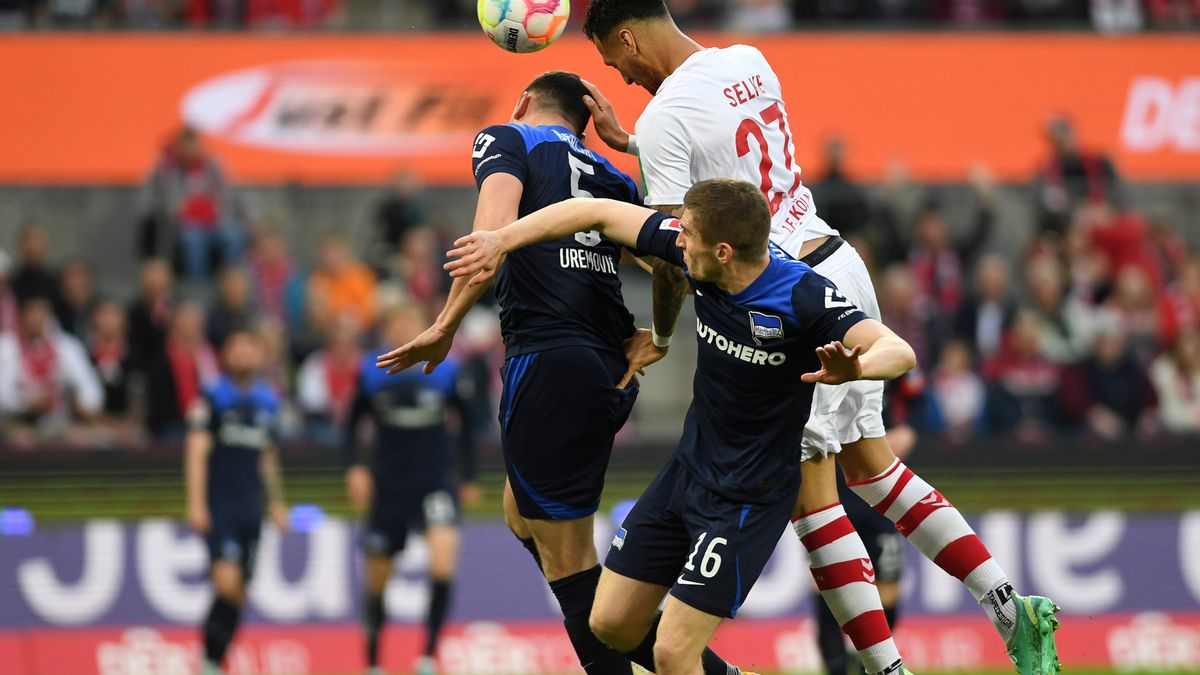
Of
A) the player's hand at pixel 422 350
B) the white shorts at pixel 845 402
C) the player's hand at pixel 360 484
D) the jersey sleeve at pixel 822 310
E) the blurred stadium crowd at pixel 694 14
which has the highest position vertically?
the jersey sleeve at pixel 822 310

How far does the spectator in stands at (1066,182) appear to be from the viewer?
16734mm

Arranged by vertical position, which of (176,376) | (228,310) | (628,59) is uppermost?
(628,59)

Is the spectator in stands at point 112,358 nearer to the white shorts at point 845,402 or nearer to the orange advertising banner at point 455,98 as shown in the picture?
the orange advertising banner at point 455,98

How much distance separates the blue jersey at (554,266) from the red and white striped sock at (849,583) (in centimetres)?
123

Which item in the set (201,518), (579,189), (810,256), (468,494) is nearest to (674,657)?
(810,256)

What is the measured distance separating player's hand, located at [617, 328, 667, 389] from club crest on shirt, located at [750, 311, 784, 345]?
0.85 m

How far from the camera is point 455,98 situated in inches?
706

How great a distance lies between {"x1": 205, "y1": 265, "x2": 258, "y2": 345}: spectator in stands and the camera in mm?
14742

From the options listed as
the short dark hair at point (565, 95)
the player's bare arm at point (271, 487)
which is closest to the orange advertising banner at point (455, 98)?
the player's bare arm at point (271, 487)

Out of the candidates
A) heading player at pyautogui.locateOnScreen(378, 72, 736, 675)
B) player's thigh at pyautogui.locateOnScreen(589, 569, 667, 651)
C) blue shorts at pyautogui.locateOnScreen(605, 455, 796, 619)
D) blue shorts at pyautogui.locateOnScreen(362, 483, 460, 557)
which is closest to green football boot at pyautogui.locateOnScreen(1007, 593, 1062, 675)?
blue shorts at pyautogui.locateOnScreen(605, 455, 796, 619)

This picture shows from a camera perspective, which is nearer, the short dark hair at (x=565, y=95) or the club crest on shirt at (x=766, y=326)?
the club crest on shirt at (x=766, y=326)

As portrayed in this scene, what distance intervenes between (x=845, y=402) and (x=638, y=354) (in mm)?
933

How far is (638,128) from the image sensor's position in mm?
7094

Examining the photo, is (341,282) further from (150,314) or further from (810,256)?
(810,256)
